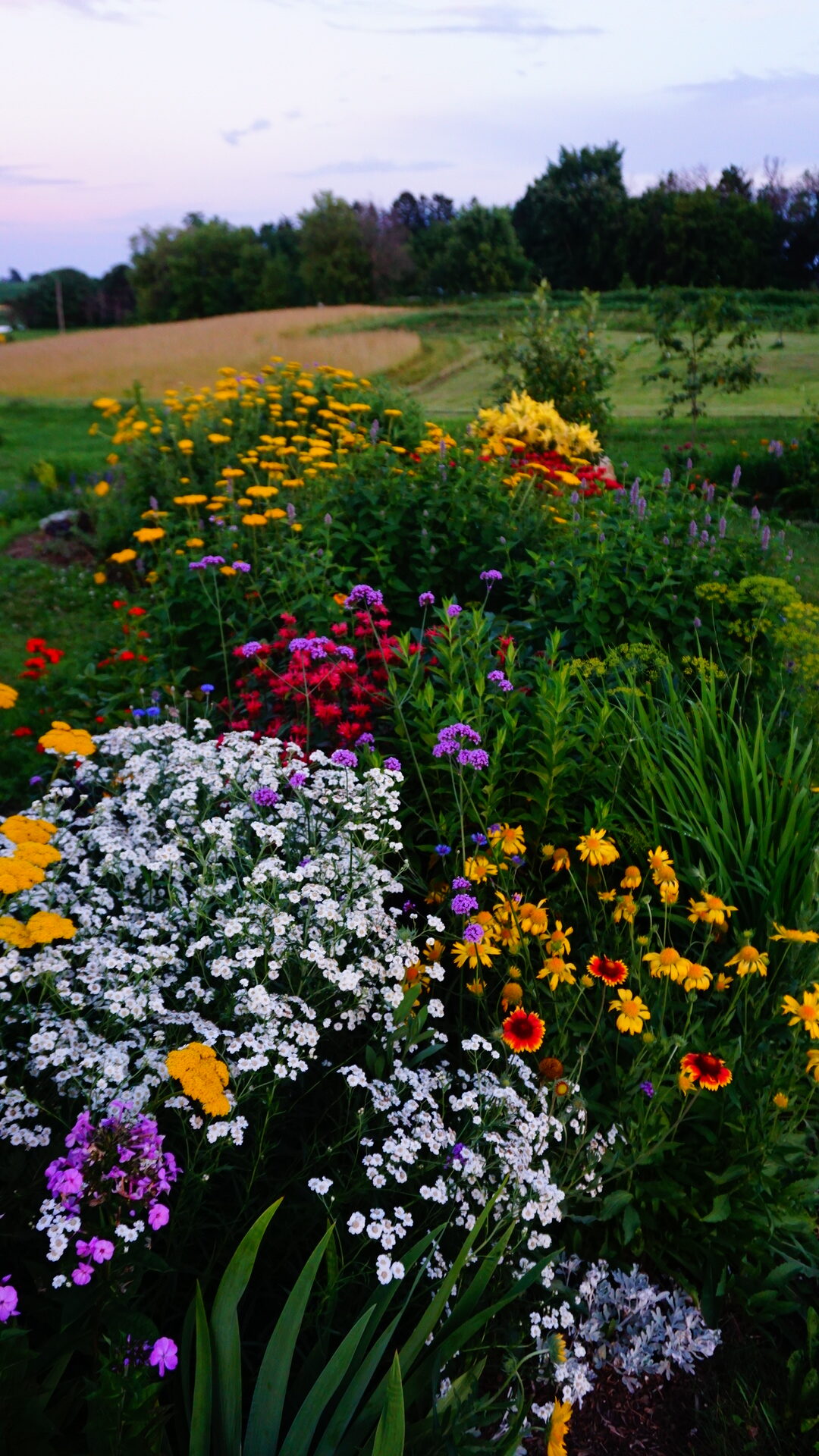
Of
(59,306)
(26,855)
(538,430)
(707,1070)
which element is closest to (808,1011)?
(707,1070)

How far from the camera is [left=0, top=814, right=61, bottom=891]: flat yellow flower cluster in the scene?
2195 mm

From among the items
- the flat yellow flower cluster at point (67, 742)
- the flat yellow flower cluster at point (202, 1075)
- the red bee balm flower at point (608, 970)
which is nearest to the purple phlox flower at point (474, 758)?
the red bee balm flower at point (608, 970)

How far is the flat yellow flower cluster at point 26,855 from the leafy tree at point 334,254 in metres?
43.3

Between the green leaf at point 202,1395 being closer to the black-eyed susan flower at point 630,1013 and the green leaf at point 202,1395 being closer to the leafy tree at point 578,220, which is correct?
Result: the black-eyed susan flower at point 630,1013

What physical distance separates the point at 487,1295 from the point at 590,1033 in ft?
2.51

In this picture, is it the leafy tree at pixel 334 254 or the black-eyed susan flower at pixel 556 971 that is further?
the leafy tree at pixel 334 254

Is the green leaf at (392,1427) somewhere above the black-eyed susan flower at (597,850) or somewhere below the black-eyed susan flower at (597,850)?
below

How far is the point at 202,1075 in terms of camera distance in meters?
1.86

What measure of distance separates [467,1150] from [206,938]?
0.74 meters

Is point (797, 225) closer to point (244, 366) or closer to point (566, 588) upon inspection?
point (244, 366)

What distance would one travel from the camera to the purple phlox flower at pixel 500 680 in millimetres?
3463

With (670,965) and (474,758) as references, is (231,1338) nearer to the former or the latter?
(670,965)

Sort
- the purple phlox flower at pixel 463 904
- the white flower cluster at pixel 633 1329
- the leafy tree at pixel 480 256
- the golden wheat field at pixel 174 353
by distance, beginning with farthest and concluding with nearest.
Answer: the leafy tree at pixel 480 256 → the golden wheat field at pixel 174 353 → the purple phlox flower at pixel 463 904 → the white flower cluster at pixel 633 1329

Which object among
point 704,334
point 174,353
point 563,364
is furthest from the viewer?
point 174,353
